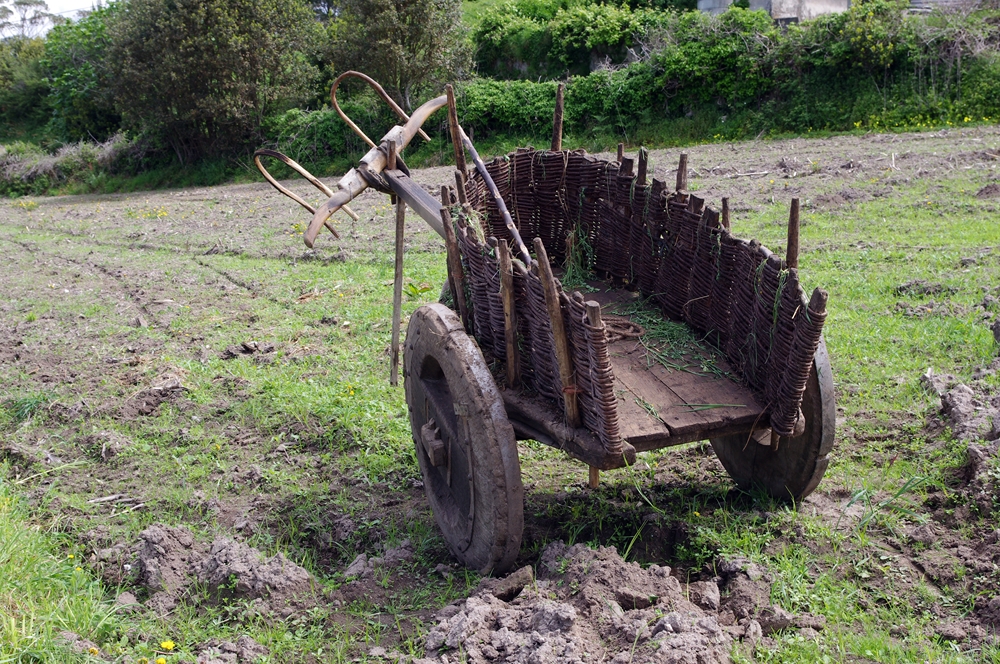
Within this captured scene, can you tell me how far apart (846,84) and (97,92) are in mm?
18501

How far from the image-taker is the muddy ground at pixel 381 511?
2711mm

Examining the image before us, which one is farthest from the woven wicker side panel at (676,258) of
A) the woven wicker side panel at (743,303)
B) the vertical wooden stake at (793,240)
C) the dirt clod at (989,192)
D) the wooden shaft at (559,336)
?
the dirt clod at (989,192)

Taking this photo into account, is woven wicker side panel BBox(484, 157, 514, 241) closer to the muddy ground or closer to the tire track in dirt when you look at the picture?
the muddy ground

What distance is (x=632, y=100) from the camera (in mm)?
17047

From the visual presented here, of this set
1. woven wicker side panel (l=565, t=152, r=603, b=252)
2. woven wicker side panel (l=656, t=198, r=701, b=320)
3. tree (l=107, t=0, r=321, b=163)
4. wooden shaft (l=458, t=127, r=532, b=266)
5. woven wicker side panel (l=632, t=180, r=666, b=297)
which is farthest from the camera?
tree (l=107, t=0, r=321, b=163)

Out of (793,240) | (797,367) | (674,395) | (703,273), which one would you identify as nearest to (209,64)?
(703,273)

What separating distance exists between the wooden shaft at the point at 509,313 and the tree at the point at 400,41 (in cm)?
1603

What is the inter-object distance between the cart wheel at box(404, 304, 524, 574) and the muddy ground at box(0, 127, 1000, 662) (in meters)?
0.17

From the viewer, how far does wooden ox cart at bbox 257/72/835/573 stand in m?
2.74

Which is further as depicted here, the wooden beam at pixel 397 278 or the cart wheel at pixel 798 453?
the wooden beam at pixel 397 278

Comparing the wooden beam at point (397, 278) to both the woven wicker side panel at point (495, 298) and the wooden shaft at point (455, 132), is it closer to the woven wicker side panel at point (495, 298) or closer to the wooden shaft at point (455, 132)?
the wooden shaft at point (455, 132)

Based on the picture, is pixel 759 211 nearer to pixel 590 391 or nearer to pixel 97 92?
pixel 590 391

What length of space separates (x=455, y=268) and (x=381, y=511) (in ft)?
4.26

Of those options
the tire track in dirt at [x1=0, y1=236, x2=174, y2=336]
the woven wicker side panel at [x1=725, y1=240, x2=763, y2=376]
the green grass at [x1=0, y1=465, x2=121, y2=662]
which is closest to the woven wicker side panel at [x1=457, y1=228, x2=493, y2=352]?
the woven wicker side panel at [x1=725, y1=240, x2=763, y2=376]
